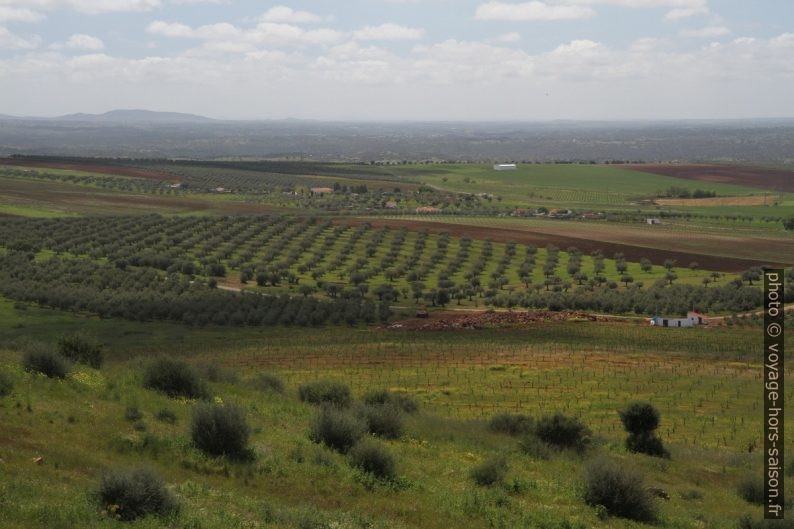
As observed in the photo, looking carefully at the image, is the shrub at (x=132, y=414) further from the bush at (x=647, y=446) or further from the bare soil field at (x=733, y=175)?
the bare soil field at (x=733, y=175)

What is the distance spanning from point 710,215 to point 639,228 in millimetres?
23823

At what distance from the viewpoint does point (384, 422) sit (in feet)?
67.6

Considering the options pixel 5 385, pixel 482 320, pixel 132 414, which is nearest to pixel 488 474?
pixel 132 414

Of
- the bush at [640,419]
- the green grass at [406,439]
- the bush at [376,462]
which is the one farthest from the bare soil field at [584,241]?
the bush at [376,462]

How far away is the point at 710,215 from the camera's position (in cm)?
12412

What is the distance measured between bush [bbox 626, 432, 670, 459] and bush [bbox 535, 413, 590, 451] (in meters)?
2.03

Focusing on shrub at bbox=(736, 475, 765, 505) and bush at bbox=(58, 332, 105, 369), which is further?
bush at bbox=(58, 332, 105, 369)

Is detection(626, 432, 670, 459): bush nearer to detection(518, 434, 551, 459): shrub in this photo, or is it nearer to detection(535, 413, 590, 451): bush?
detection(535, 413, 590, 451): bush

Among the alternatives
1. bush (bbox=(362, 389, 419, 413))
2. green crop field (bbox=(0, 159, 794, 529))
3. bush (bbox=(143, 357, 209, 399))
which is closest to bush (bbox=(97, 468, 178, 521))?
green crop field (bbox=(0, 159, 794, 529))

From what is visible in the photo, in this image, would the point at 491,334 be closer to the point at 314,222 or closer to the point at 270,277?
the point at 270,277

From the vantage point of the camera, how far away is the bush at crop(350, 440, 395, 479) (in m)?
16.5

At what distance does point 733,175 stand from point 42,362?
174528mm

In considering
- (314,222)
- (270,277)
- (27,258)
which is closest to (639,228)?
(314,222)

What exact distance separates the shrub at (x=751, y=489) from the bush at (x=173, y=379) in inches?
545
